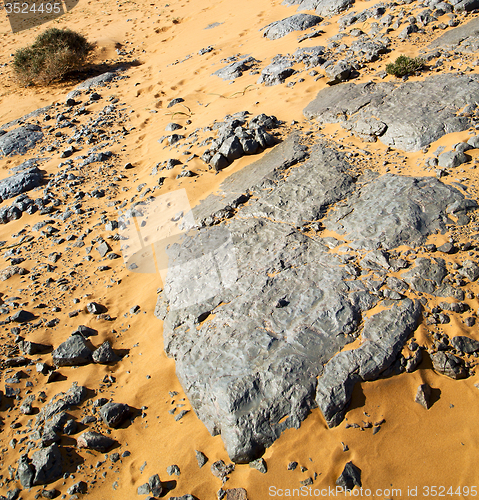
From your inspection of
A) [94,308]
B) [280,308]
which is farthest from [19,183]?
[280,308]

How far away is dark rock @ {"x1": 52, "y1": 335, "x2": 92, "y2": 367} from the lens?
3.18 meters

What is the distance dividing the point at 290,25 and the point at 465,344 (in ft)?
26.2

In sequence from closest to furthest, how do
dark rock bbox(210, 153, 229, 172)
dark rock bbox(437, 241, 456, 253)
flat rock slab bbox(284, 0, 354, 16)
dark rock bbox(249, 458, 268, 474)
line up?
dark rock bbox(249, 458, 268, 474) < dark rock bbox(437, 241, 456, 253) < dark rock bbox(210, 153, 229, 172) < flat rock slab bbox(284, 0, 354, 16)

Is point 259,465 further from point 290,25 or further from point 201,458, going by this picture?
point 290,25

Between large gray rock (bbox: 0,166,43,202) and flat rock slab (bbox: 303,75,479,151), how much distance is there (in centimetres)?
454

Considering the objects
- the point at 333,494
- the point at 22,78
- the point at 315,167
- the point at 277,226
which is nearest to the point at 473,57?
the point at 315,167

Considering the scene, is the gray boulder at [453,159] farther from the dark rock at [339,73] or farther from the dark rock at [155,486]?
the dark rock at [155,486]

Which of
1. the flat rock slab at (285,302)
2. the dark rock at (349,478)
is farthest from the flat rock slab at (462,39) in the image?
the dark rock at (349,478)

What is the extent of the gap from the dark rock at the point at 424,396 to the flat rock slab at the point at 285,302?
0.26m

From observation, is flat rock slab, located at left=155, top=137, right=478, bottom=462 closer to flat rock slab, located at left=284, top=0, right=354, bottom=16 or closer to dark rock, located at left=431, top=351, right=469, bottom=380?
dark rock, located at left=431, top=351, right=469, bottom=380

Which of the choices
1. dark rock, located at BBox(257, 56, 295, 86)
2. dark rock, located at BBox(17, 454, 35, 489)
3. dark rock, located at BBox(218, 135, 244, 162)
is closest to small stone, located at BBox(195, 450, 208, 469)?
dark rock, located at BBox(17, 454, 35, 489)

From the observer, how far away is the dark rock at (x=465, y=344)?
7.95 ft

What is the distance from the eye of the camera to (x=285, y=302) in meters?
2.80

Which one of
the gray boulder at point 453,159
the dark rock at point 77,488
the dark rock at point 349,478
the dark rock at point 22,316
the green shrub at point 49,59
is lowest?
the dark rock at point 349,478
